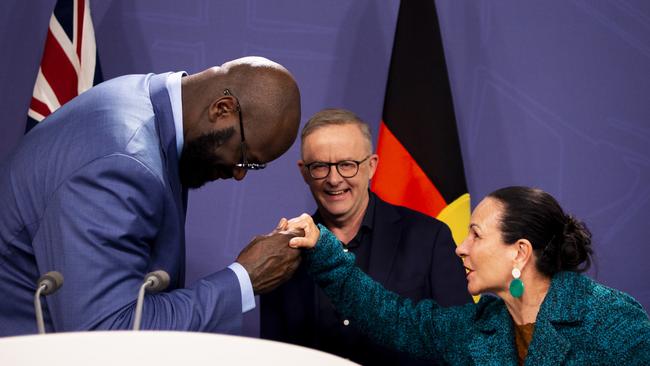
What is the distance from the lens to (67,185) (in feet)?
5.52

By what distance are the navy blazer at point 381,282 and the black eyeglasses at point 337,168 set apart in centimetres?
24

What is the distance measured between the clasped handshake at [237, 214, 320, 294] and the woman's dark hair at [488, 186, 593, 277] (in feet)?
1.78

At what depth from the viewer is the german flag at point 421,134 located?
340 cm

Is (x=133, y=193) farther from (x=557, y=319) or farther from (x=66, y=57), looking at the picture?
(x=66, y=57)

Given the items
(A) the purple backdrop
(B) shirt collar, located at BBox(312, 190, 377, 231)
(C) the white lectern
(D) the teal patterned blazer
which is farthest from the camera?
(A) the purple backdrop

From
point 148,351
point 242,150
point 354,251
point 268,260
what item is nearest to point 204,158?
point 242,150

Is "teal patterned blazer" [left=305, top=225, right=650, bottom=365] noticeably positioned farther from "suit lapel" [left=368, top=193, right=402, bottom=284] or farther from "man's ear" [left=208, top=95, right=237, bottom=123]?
"man's ear" [left=208, top=95, right=237, bottom=123]

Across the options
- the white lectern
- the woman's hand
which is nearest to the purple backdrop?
the woman's hand

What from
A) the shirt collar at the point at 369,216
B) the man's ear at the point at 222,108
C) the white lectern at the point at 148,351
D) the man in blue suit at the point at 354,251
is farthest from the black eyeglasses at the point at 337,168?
the white lectern at the point at 148,351

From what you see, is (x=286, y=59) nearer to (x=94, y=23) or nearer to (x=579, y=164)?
(x=94, y=23)

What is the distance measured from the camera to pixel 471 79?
12.0 ft

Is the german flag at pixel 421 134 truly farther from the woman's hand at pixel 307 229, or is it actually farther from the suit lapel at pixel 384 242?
the woman's hand at pixel 307 229

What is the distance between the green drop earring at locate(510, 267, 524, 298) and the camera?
7.29ft

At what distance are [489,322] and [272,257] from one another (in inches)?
25.9
